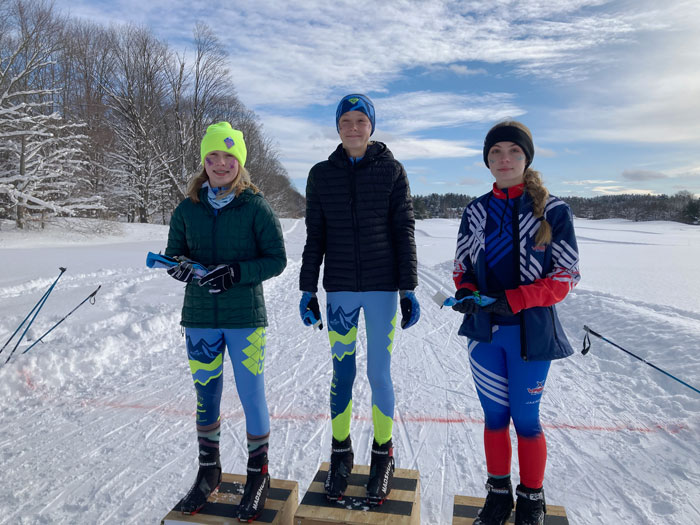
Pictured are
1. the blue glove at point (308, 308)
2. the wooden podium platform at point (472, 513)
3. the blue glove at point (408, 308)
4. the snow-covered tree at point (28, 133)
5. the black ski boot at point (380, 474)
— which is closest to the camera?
the wooden podium platform at point (472, 513)

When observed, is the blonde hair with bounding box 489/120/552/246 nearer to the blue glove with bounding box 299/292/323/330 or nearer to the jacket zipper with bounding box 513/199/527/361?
the jacket zipper with bounding box 513/199/527/361

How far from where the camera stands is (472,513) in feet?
8.02

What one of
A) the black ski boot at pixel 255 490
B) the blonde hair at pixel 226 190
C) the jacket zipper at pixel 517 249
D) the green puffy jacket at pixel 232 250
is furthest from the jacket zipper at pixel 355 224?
the black ski boot at pixel 255 490

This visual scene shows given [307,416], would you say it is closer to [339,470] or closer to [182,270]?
[339,470]

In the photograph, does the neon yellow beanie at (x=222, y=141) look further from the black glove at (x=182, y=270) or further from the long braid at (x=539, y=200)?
the long braid at (x=539, y=200)

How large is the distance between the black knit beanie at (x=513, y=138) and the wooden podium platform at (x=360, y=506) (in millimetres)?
1960

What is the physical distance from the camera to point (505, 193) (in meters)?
2.47

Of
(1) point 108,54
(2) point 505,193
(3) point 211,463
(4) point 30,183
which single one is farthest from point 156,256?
(1) point 108,54

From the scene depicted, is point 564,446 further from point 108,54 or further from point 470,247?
point 108,54

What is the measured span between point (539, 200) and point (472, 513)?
5.58 feet

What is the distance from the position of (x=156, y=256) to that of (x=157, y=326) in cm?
441

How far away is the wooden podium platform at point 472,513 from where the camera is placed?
7.79 feet

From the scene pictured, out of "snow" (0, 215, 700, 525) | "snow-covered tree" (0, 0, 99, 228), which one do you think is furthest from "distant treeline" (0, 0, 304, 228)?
"snow" (0, 215, 700, 525)

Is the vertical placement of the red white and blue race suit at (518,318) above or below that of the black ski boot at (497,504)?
above
